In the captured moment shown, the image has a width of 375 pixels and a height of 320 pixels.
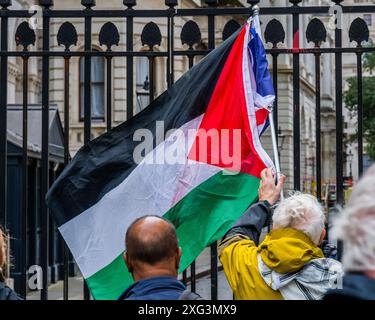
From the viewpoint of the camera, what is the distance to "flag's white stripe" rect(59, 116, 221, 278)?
5402 millimetres

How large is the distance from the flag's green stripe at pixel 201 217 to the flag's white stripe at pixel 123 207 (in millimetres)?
55

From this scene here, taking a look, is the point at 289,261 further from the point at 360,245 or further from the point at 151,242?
the point at 360,245

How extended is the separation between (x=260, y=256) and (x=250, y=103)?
4.77ft

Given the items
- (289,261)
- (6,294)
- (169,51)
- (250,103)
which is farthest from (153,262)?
(169,51)

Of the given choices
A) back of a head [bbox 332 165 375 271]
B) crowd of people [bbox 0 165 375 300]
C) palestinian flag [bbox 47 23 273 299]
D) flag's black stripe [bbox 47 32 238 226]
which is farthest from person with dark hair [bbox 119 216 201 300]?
flag's black stripe [bbox 47 32 238 226]

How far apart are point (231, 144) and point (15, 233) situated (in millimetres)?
10816

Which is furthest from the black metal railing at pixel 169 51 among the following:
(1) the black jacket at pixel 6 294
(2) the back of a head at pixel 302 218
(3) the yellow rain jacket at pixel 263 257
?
(1) the black jacket at pixel 6 294

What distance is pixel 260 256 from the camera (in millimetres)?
4328

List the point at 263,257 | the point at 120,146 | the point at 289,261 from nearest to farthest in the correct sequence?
the point at 289,261
the point at 263,257
the point at 120,146

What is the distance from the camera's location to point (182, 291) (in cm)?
340

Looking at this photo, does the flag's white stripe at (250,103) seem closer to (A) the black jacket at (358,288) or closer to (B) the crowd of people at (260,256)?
(B) the crowd of people at (260,256)

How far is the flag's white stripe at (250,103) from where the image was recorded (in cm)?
538
